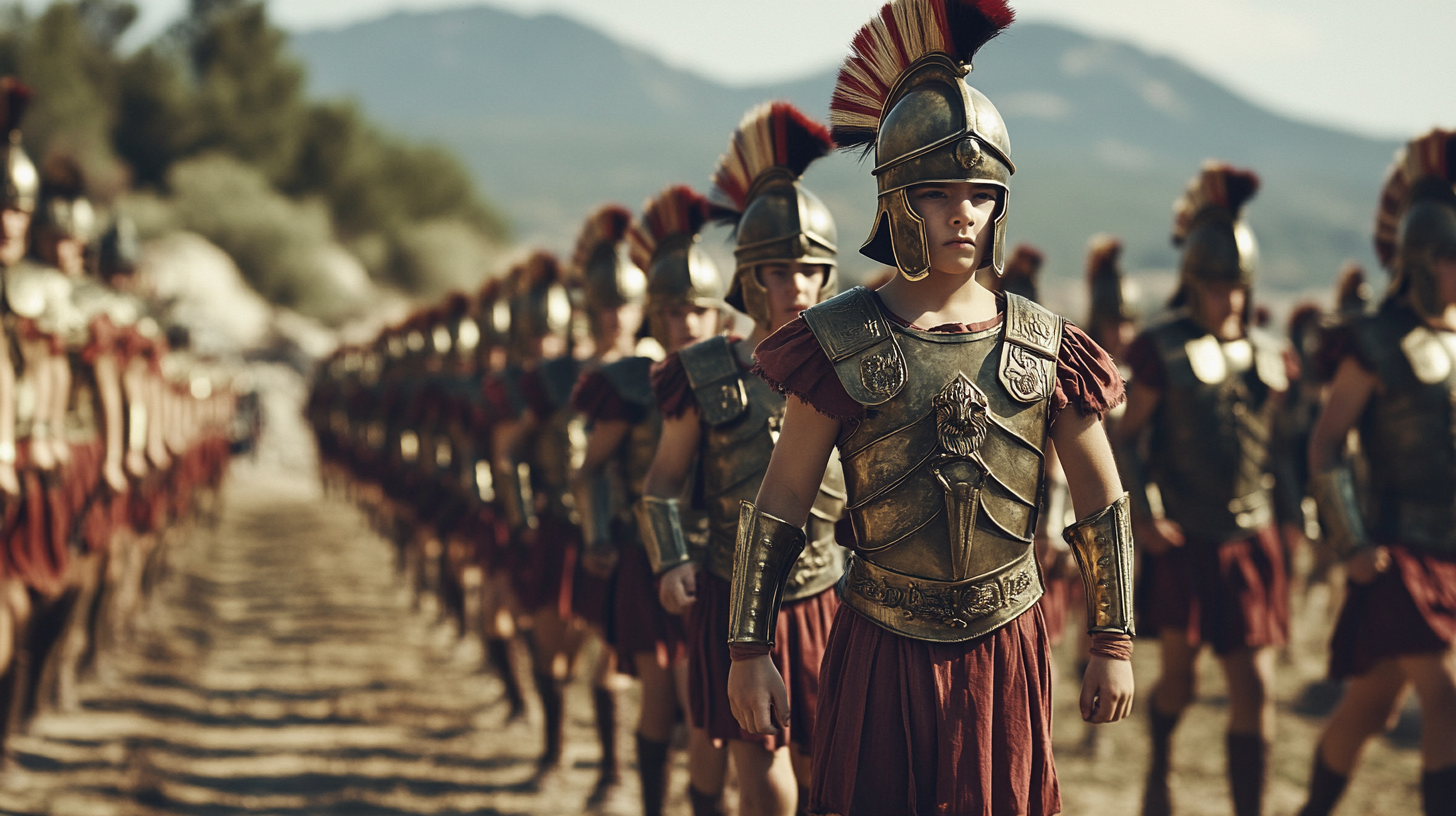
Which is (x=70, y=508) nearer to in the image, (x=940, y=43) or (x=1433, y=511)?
(x=940, y=43)

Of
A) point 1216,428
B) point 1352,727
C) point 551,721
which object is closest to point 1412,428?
point 1216,428

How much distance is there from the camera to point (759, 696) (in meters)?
3.04

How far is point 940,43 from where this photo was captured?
306 cm

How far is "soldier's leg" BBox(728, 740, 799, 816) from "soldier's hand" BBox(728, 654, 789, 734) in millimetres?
980

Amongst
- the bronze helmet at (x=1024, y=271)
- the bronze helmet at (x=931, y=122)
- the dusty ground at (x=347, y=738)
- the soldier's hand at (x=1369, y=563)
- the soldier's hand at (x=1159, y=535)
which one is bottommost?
the dusty ground at (x=347, y=738)

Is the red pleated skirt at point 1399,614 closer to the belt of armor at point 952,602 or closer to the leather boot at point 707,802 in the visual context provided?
the leather boot at point 707,802

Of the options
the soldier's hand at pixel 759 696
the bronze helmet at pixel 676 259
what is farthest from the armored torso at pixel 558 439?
the soldier's hand at pixel 759 696

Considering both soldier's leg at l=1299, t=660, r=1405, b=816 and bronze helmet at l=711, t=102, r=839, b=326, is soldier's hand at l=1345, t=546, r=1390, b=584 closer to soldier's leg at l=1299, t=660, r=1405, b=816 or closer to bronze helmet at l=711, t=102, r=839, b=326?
soldier's leg at l=1299, t=660, r=1405, b=816

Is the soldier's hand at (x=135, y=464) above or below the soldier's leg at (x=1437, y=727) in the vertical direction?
above

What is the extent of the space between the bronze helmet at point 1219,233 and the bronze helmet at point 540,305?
3.80 meters

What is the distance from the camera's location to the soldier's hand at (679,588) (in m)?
4.24

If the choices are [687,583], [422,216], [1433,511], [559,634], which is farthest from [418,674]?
[422,216]

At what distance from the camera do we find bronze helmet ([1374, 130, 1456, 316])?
16.3 feet

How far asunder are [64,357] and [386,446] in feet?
24.2
